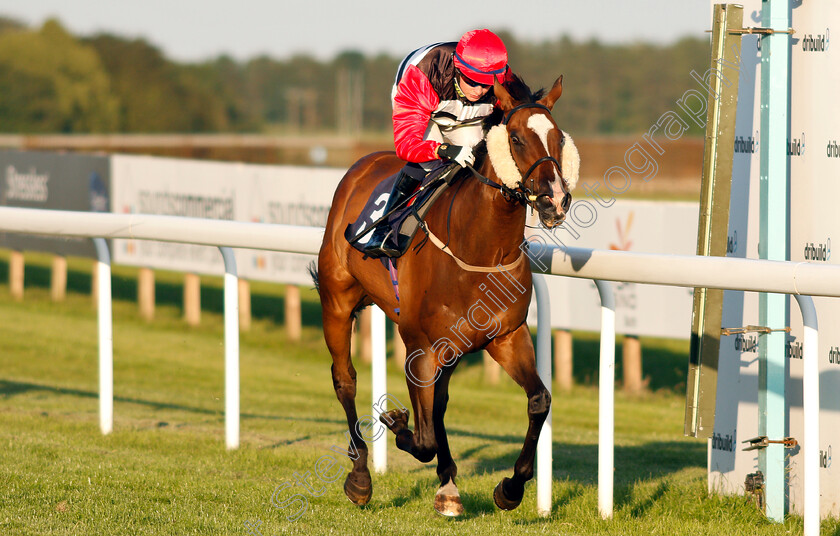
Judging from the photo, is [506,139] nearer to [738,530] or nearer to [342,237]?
[342,237]

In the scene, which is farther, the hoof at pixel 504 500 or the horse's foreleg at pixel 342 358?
the horse's foreleg at pixel 342 358

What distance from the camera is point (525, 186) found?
3584 millimetres

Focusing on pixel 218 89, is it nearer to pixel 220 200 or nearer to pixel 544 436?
pixel 220 200

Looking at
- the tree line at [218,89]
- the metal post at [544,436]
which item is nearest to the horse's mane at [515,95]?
the metal post at [544,436]

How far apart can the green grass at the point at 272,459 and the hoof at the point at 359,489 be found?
44 millimetres

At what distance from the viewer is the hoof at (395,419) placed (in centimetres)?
464

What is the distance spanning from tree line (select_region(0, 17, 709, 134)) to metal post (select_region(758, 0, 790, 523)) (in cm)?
4742

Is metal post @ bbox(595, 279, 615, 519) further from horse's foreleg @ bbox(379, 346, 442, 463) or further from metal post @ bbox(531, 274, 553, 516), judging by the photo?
horse's foreleg @ bbox(379, 346, 442, 463)

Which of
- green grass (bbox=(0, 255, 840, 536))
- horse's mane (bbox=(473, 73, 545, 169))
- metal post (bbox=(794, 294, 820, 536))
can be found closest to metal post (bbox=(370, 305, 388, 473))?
green grass (bbox=(0, 255, 840, 536))

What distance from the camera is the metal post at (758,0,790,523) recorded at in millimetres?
4641

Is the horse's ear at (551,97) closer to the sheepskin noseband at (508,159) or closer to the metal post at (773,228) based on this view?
the sheepskin noseband at (508,159)

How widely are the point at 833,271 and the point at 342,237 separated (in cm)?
217

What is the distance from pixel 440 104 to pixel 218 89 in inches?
3290

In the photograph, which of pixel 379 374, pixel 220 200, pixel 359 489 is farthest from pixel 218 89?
pixel 359 489
